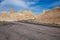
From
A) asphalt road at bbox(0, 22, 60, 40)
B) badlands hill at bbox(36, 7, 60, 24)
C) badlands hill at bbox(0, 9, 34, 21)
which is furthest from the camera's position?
badlands hill at bbox(0, 9, 34, 21)

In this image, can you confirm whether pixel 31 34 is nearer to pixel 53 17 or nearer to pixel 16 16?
pixel 53 17

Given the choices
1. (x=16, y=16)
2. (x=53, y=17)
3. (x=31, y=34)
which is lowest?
(x=16, y=16)

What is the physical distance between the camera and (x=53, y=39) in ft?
29.6

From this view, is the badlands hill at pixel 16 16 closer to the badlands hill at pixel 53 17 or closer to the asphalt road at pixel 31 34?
the badlands hill at pixel 53 17

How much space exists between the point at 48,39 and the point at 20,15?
383ft

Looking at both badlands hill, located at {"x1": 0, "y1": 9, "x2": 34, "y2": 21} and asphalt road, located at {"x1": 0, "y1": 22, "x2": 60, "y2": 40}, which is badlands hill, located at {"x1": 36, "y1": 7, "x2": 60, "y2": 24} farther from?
badlands hill, located at {"x1": 0, "y1": 9, "x2": 34, "y2": 21}

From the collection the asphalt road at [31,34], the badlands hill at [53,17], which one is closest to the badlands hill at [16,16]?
the badlands hill at [53,17]

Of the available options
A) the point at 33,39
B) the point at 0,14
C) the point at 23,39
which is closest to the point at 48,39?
the point at 33,39

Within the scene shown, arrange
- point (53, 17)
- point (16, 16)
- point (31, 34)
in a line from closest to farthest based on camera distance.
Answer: point (31, 34) < point (53, 17) < point (16, 16)

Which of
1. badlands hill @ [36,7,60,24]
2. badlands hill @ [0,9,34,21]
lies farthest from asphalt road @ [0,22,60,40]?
badlands hill @ [0,9,34,21]

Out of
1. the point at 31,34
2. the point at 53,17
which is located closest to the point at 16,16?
the point at 53,17

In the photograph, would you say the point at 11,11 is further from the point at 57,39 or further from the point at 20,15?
the point at 57,39

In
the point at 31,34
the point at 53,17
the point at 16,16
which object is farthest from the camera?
the point at 16,16

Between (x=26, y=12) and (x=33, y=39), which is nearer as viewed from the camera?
(x=33, y=39)
